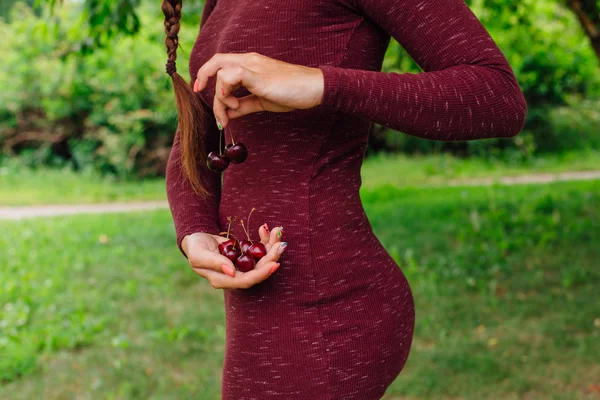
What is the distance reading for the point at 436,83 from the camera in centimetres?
120

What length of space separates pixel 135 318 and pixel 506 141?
960 cm

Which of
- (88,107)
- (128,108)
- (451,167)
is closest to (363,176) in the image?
(451,167)

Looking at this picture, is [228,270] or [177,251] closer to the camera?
[228,270]

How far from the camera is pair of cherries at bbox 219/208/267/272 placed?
1.27 meters

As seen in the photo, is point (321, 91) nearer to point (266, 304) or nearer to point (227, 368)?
point (266, 304)

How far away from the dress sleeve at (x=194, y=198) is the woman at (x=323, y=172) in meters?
0.02

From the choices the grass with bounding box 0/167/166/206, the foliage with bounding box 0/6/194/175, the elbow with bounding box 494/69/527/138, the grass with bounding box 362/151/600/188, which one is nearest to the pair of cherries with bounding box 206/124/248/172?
the elbow with bounding box 494/69/527/138

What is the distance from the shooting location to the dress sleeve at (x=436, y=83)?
45.6 inches

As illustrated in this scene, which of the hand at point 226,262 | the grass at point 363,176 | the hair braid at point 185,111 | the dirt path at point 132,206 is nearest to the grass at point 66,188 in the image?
the grass at point 363,176

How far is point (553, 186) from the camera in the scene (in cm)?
893

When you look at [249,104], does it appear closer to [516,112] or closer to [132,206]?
[516,112]

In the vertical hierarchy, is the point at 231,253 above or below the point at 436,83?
below

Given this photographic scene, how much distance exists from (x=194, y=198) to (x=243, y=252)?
12.1 inches

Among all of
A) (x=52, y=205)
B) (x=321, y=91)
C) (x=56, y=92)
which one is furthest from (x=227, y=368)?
(x=56, y=92)
